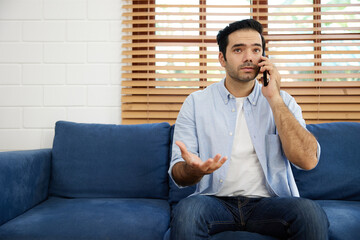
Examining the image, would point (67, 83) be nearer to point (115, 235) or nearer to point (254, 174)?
point (115, 235)

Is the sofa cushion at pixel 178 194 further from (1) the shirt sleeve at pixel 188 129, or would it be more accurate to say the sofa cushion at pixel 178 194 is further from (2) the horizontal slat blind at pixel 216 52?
(2) the horizontal slat blind at pixel 216 52

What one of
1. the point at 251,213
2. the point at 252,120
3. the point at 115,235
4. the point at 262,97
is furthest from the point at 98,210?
the point at 262,97

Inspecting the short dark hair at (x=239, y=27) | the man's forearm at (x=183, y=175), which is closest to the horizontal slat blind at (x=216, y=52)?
the short dark hair at (x=239, y=27)

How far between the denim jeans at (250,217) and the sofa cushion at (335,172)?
0.51 meters

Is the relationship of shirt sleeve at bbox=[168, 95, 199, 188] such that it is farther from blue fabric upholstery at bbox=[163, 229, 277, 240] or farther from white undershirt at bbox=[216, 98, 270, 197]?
Result: blue fabric upholstery at bbox=[163, 229, 277, 240]

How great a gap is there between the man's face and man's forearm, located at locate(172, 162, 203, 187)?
1.82 feet

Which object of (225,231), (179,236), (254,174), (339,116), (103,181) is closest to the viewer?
(179,236)

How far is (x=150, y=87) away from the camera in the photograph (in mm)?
2271

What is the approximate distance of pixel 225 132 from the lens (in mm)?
1490

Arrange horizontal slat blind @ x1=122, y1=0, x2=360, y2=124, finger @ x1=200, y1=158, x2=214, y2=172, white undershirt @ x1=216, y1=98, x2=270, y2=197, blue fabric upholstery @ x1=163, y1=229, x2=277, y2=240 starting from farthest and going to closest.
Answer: horizontal slat blind @ x1=122, y1=0, x2=360, y2=124 < white undershirt @ x1=216, y1=98, x2=270, y2=197 < blue fabric upholstery @ x1=163, y1=229, x2=277, y2=240 < finger @ x1=200, y1=158, x2=214, y2=172

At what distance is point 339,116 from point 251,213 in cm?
125

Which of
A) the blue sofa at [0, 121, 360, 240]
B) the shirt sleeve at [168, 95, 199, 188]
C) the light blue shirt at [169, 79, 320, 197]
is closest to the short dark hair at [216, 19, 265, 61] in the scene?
the light blue shirt at [169, 79, 320, 197]

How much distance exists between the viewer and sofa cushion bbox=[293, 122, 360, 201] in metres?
1.71

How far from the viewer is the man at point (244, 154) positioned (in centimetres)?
116
